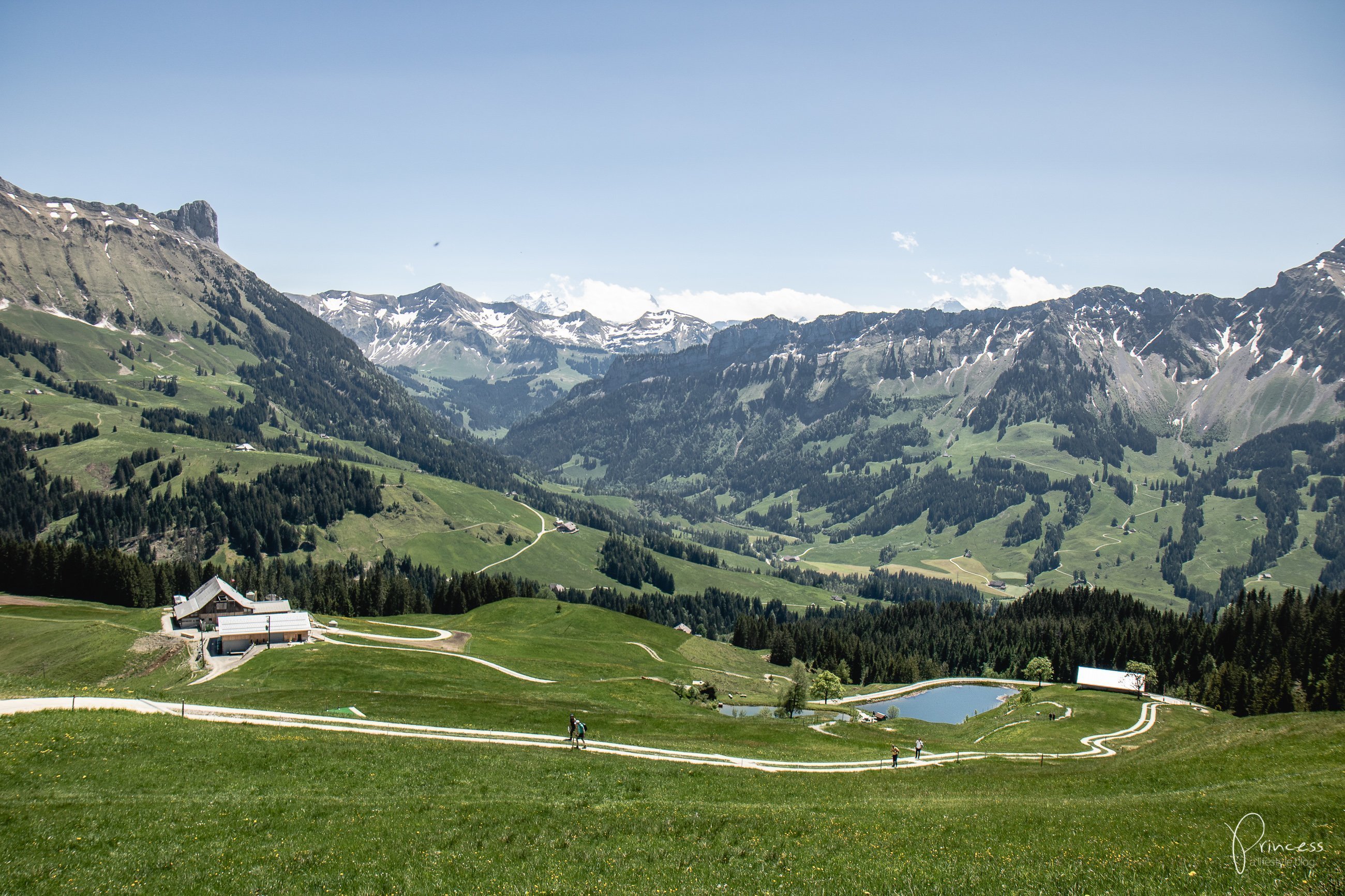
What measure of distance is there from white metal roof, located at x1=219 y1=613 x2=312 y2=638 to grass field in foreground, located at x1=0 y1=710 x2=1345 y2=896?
6185 centimetres

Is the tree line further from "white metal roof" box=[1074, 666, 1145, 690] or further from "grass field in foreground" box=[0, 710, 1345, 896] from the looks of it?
"grass field in foreground" box=[0, 710, 1345, 896]

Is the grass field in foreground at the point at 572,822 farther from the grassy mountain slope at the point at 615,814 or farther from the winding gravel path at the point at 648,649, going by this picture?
the winding gravel path at the point at 648,649

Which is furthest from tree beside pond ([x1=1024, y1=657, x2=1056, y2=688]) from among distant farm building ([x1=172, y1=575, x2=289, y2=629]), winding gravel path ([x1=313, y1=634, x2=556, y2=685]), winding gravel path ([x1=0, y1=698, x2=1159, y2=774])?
distant farm building ([x1=172, y1=575, x2=289, y2=629])

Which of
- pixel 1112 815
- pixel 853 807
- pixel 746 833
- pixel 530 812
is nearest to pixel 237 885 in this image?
pixel 530 812

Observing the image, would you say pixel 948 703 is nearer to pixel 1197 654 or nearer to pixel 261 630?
pixel 1197 654

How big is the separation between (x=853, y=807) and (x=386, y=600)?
159 meters

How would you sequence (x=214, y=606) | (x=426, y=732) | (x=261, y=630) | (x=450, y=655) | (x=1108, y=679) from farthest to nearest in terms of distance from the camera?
(x=1108, y=679) → (x=214, y=606) → (x=450, y=655) → (x=261, y=630) → (x=426, y=732)

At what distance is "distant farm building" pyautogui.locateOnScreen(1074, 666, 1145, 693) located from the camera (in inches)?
5531

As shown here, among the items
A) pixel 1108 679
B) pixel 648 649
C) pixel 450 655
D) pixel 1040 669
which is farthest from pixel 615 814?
pixel 1040 669

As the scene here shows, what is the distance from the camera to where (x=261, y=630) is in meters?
108

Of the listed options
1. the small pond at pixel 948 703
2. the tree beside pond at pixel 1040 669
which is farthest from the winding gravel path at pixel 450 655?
the tree beside pond at pixel 1040 669

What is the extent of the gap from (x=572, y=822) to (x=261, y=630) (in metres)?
89.8

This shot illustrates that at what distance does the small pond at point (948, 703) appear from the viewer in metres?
141

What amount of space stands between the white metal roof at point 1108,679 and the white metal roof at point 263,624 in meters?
133
